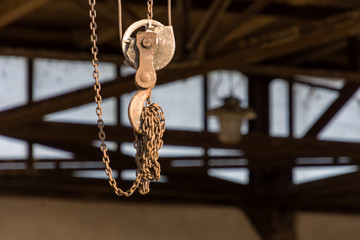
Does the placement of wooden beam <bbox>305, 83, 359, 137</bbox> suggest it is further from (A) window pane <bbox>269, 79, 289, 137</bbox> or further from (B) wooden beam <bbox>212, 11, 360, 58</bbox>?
(B) wooden beam <bbox>212, 11, 360, 58</bbox>

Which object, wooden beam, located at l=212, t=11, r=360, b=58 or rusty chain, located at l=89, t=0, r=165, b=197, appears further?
wooden beam, located at l=212, t=11, r=360, b=58

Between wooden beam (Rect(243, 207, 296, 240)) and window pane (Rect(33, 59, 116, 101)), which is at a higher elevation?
window pane (Rect(33, 59, 116, 101))

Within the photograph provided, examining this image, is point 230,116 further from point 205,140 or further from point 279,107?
point 279,107

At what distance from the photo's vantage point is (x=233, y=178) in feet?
38.7

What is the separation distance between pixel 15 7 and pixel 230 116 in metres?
2.00

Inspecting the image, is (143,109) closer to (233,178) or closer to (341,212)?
(233,178)

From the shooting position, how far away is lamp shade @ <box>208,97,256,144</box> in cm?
789

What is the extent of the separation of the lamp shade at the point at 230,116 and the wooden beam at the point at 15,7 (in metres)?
1.72

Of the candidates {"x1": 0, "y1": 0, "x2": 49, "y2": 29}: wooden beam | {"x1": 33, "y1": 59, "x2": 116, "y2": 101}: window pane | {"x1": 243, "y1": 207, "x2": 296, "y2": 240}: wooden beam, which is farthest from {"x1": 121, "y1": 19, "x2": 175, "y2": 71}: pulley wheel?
{"x1": 243, "y1": 207, "x2": 296, "y2": 240}: wooden beam

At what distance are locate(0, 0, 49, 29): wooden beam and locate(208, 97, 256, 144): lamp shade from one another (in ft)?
5.66

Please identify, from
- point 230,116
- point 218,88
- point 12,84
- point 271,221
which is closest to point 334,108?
point 218,88

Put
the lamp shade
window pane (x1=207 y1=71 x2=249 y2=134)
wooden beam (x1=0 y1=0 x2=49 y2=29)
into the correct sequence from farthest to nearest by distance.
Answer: window pane (x1=207 y1=71 x2=249 y2=134) → the lamp shade → wooden beam (x1=0 y1=0 x2=49 y2=29)

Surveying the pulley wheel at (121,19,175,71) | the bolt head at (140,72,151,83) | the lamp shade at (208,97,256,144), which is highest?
the lamp shade at (208,97,256,144)

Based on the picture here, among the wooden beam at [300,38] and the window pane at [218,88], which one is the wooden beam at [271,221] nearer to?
the window pane at [218,88]
